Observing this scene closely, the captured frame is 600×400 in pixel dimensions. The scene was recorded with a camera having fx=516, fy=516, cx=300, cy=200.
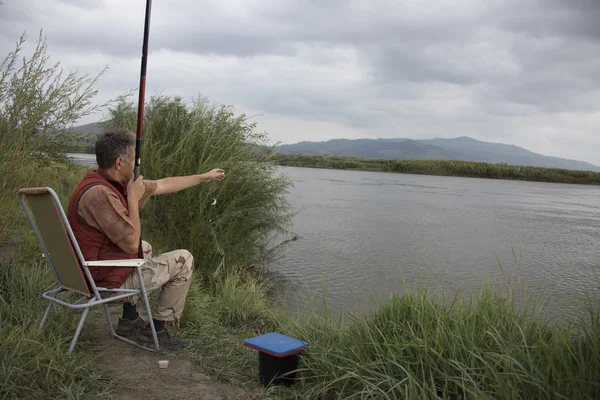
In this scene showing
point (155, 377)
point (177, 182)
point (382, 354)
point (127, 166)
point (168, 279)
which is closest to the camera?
point (382, 354)

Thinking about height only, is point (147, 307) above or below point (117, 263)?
below

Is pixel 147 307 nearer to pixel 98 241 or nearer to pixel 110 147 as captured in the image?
pixel 98 241

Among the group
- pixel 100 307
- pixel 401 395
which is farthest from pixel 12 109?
pixel 401 395

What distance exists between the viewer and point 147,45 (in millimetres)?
3949

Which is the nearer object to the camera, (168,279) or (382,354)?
(382,354)

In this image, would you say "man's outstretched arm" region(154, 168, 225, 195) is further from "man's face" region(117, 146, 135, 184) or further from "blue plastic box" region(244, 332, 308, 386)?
"blue plastic box" region(244, 332, 308, 386)

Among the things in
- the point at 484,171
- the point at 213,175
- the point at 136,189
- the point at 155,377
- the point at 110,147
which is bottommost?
the point at 155,377

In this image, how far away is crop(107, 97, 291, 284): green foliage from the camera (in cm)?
690

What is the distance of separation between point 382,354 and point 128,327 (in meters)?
2.06

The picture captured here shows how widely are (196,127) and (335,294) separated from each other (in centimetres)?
308

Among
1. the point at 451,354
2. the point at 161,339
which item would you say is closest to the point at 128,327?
the point at 161,339

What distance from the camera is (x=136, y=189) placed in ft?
11.1

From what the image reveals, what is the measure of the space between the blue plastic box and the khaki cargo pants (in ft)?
2.33

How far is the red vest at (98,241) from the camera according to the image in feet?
11.0
